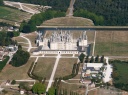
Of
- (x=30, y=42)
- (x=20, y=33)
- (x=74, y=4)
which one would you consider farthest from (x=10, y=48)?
(x=74, y=4)

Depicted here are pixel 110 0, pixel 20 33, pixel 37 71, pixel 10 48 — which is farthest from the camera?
pixel 110 0

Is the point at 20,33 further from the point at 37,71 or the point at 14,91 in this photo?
the point at 14,91

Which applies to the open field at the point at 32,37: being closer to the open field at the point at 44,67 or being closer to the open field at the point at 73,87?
the open field at the point at 44,67

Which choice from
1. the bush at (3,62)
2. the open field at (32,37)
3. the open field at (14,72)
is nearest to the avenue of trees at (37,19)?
the open field at (32,37)

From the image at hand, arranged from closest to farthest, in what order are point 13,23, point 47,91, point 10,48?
point 47,91 < point 10,48 < point 13,23

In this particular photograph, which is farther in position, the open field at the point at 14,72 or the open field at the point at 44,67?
the open field at the point at 44,67

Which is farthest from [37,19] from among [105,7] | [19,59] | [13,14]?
[19,59]

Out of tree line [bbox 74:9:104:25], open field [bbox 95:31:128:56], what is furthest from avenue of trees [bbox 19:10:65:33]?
open field [bbox 95:31:128:56]
